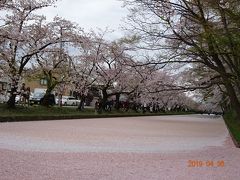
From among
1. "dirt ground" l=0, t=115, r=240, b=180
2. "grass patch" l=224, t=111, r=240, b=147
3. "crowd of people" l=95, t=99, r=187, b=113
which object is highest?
"crowd of people" l=95, t=99, r=187, b=113

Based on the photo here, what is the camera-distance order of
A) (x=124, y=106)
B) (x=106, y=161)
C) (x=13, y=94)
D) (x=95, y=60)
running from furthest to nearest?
(x=124, y=106), (x=95, y=60), (x=13, y=94), (x=106, y=161)

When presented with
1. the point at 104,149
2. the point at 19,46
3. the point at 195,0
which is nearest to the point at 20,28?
the point at 19,46

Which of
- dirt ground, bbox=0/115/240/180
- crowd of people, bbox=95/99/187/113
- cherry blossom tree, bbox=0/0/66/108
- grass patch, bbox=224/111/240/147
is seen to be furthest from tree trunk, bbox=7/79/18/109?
grass patch, bbox=224/111/240/147

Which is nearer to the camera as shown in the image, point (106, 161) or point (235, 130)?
point (106, 161)

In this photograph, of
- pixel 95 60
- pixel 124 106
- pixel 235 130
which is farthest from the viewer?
pixel 124 106

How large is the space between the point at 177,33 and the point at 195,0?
4.34 feet

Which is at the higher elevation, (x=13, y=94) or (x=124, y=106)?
(x=13, y=94)

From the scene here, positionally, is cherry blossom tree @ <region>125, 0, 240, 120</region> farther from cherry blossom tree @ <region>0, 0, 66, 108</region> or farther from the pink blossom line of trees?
cherry blossom tree @ <region>0, 0, 66, 108</region>

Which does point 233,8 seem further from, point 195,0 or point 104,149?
point 104,149

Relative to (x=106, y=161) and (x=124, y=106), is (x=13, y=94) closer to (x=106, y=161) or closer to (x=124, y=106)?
(x=106, y=161)

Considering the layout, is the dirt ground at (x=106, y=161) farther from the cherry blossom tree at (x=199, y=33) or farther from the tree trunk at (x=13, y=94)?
the tree trunk at (x=13, y=94)

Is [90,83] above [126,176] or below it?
above

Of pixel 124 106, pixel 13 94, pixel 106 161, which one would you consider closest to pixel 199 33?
pixel 106 161

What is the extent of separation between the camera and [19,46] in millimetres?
26656
